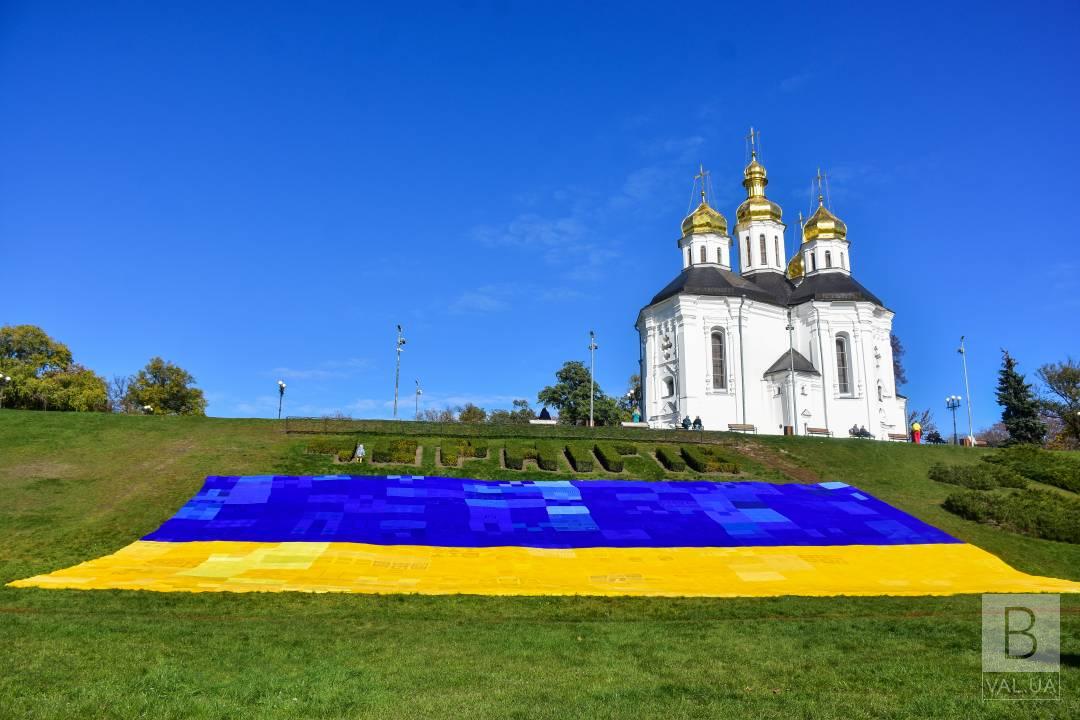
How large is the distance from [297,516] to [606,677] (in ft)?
45.0

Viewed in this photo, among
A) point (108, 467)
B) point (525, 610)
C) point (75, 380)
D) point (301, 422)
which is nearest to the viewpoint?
point (525, 610)

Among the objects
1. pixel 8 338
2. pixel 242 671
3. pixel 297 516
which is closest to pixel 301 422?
pixel 297 516

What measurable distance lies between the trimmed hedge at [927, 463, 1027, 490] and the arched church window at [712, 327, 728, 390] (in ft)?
65.8

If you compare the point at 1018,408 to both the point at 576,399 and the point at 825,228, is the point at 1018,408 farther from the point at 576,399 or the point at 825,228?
the point at 576,399

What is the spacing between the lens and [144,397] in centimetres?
5906

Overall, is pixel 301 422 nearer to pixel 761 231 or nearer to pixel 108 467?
pixel 108 467

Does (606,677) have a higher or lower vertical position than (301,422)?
lower

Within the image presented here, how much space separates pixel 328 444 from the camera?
28.0 meters

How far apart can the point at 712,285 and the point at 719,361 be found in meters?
5.55

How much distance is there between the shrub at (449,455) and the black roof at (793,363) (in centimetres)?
2879

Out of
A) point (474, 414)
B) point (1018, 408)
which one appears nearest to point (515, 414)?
point (474, 414)

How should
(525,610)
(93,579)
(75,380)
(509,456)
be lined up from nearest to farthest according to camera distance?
(525,610) → (93,579) → (509,456) → (75,380)

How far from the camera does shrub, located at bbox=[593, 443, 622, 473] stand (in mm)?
28000

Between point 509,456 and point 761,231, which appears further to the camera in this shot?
point 761,231
